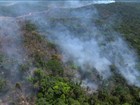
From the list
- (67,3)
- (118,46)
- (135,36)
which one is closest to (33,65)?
(118,46)

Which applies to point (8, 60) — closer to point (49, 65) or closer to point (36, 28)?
point (49, 65)

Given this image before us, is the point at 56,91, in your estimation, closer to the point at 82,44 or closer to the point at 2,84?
the point at 2,84

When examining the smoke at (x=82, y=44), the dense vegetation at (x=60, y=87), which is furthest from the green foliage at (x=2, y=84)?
the dense vegetation at (x=60, y=87)

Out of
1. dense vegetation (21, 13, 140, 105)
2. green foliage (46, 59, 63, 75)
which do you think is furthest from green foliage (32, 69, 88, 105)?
green foliage (46, 59, 63, 75)

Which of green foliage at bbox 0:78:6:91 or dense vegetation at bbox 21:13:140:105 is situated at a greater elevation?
green foliage at bbox 0:78:6:91

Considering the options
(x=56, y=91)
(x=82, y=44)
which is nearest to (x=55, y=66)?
(x=56, y=91)

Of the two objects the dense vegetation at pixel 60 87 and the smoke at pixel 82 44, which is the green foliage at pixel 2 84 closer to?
the smoke at pixel 82 44

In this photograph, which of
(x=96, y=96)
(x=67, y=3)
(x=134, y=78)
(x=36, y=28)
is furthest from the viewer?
(x=67, y=3)

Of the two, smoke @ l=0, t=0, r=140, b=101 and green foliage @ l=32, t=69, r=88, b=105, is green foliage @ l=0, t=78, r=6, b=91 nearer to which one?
smoke @ l=0, t=0, r=140, b=101
